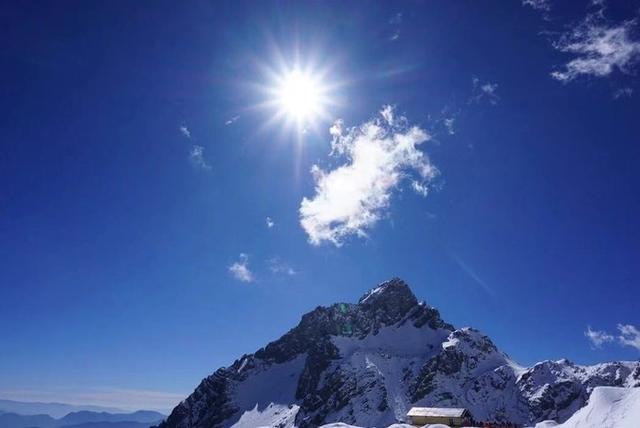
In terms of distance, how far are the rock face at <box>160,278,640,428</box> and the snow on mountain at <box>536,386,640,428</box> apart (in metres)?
120

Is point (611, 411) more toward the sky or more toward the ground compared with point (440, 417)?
more toward the ground

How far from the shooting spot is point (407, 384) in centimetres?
16238

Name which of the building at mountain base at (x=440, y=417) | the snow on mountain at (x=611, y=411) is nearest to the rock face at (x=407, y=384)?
the building at mountain base at (x=440, y=417)

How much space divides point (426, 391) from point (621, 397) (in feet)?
460

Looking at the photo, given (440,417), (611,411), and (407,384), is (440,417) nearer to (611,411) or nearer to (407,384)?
(611,411)

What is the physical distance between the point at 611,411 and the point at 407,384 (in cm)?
14782

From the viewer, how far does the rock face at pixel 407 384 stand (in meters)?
145

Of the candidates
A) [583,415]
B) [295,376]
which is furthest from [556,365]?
[583,415]

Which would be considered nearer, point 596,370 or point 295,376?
point 596,370

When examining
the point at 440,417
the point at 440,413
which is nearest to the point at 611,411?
the point at 440,417

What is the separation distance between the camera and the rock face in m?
145

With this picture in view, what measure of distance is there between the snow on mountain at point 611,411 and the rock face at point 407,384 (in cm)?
11990

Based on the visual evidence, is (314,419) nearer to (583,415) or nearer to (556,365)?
(556,365)

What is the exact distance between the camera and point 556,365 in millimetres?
162000
